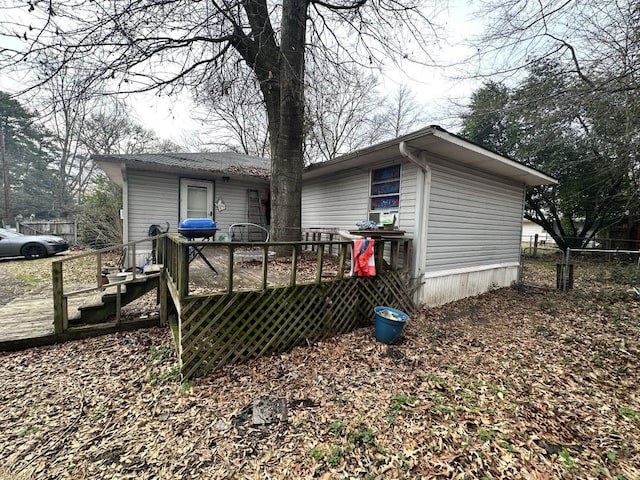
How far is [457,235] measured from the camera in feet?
18.8

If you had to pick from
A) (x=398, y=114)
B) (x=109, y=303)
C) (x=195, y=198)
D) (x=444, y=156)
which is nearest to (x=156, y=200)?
(x=195, y=198)

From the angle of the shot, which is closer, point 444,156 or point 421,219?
point 421,219

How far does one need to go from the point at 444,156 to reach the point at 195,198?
701 centimetres

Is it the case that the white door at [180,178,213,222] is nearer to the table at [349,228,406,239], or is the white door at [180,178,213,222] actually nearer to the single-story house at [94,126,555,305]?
the single-story house at [94,126,555,305]

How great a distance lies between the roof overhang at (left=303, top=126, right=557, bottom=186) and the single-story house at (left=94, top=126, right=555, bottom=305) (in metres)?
0.02

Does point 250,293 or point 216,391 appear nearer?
point 216,391

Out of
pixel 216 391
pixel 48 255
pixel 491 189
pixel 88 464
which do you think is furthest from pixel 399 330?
pixel 48 255

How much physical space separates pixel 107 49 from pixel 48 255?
9.75m

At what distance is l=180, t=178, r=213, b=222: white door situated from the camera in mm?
7980

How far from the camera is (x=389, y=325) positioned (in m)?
3.56

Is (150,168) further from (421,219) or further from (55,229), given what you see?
(55,229)

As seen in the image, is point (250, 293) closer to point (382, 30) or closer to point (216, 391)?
point (216, 391)

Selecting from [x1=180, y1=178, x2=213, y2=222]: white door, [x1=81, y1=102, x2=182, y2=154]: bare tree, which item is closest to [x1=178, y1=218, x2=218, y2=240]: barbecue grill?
[x1=180, y1=178, x2=213, y2=222]: white door

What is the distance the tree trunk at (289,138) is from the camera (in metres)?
5.82
